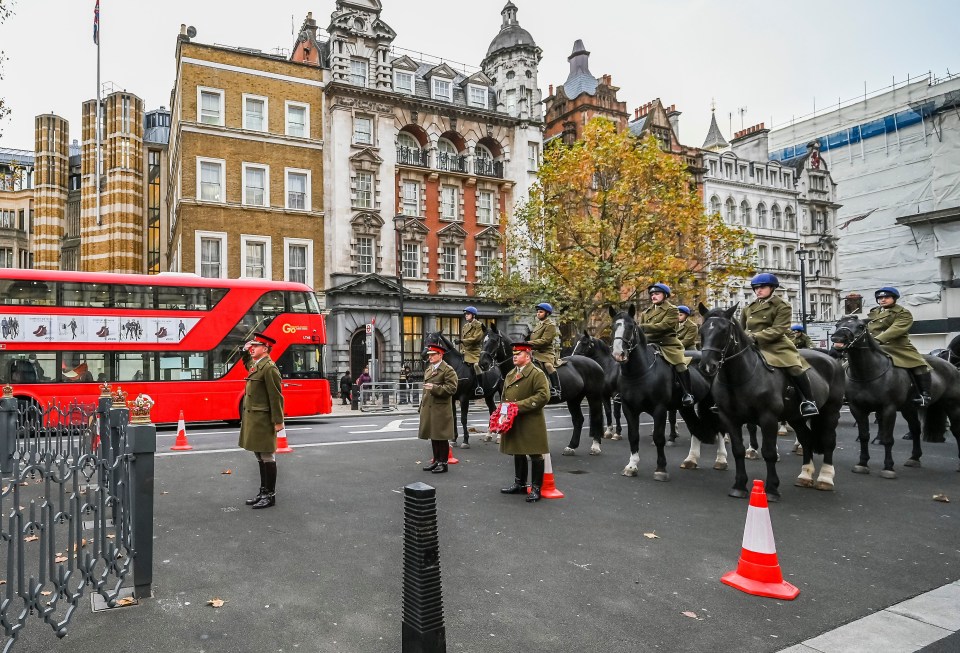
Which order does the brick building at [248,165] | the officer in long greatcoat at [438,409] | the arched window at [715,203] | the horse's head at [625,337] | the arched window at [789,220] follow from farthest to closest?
the arched window at [789,220] → the arched window at [715,203] → the brick building at [248,165] → the officer in long greatcoat at [438,409] → the horse's head at [625,337]

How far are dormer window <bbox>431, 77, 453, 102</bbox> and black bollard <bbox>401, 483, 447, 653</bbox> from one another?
3678 cm

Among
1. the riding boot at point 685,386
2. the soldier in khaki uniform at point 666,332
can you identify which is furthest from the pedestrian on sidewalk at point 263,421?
the riding boot at point 685,386

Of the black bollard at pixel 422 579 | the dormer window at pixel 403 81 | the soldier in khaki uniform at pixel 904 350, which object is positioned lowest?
the black bollard at pixel 422 579

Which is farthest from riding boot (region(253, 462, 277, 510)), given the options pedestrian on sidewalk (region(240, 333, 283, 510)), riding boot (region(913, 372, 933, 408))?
riding boot (region(913, 372, 933, 408))

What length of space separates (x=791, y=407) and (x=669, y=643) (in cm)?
532

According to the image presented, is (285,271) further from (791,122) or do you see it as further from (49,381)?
(791,122)

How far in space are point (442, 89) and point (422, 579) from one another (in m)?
37.8

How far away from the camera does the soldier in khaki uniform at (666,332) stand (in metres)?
10.0

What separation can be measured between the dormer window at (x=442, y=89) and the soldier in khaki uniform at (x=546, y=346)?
1107 inches

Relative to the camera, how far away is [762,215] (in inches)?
1941

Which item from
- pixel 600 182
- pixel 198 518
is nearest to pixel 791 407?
pixel 198 518

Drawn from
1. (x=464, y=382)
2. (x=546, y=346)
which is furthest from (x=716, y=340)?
(x=464, y=382)

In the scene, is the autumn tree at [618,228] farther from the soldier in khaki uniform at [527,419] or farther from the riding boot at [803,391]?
the soldier in khaki uniform at [527,419]

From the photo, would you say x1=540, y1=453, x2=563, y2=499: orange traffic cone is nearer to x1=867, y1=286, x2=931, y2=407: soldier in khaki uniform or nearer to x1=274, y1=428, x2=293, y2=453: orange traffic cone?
x1=274, y1=428, x2=293, y2=453: orange traffic cone
